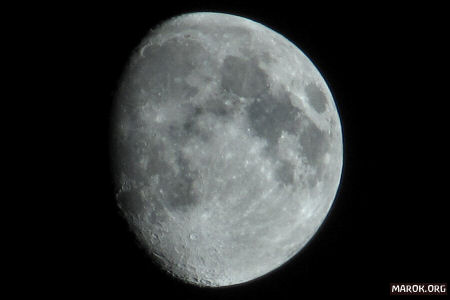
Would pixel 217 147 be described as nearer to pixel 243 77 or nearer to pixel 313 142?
pixel 243 77

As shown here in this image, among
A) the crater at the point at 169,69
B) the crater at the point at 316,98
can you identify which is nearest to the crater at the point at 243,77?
the crater at the point at 169,69

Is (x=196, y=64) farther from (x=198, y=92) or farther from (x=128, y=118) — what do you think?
(x=128, y=118)

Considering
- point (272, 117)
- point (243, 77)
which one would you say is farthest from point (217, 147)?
point (243, 77)

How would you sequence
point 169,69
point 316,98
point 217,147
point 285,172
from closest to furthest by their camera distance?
point 217,147
point 169,69
point 285,172
point 316,98

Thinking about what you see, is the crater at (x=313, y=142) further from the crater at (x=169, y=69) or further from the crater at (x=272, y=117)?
the crater at (x=169, y=69)

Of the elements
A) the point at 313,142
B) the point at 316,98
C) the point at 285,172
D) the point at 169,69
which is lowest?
the point at 285,172

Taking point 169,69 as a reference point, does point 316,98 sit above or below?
above

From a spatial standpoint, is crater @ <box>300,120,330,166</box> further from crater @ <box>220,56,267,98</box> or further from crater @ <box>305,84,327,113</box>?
crater @ <box>220,56,267,98</box>

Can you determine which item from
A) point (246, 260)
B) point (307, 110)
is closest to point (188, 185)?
point (246, 260)
